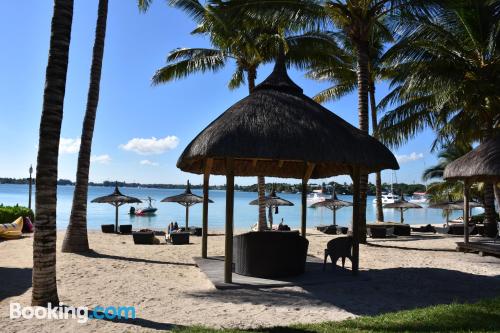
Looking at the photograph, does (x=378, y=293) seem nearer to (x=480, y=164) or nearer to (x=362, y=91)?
(x=480, y=164)

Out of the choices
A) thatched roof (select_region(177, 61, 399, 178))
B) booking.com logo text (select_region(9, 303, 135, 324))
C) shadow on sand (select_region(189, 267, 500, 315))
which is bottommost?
shadow on sand (select_region(189, 267, 500, 315))

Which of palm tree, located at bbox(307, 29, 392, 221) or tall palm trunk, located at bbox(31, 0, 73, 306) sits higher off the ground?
palm tree, located at bbox(307, 29, 392, 221)

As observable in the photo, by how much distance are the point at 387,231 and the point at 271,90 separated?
12.2 m

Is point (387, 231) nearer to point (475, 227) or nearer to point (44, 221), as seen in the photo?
point (475, 227)

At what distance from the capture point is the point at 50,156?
586cm

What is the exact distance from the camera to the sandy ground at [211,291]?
5.76 metres

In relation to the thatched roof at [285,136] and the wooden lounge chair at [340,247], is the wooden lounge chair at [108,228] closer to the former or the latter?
the thatched roof at [285,136]

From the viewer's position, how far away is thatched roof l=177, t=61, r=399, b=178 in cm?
732

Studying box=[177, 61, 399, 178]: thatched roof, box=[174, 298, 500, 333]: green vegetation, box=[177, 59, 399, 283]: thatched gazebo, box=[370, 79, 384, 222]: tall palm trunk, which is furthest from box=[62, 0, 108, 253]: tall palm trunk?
box=[370, 79, 384, 222]: tall palm trunk

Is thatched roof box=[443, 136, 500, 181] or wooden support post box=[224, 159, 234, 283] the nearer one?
wooden support post box=[224, 159, 234, 283]

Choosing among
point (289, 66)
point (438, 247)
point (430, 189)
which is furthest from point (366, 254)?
point (430, 189)

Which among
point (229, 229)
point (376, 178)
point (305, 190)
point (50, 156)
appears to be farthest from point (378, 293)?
point (376, 178)

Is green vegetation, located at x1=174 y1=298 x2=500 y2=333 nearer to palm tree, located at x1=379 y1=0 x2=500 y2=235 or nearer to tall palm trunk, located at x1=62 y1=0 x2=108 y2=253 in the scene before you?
tall palm trunk, located at x1=62 y1=0 x2=108 y2=253

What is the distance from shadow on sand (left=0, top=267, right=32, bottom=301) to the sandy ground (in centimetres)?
1
